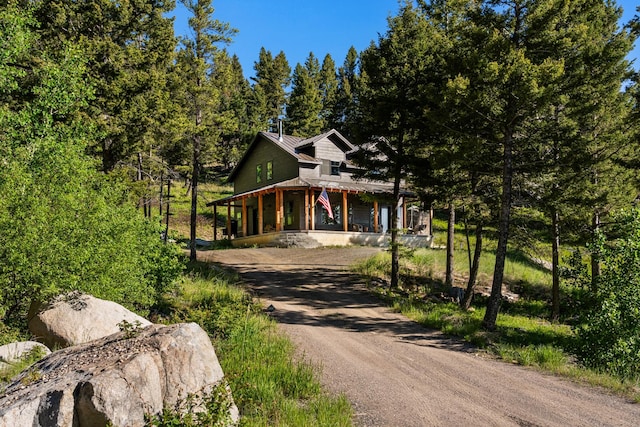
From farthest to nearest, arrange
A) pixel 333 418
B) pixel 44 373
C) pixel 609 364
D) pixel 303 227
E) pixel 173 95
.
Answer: pixel 303 227 → pixel 173 95 → pixel 609 364 → pixel 333 418 → pixel 44 373

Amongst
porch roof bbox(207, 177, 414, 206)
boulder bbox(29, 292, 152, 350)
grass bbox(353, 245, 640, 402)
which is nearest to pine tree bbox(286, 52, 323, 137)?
porch roof bbox(207, 177, 414, 206)

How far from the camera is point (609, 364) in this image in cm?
986

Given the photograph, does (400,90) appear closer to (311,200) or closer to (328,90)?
(311,200)

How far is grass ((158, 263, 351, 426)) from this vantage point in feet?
20.4

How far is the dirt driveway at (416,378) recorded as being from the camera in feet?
22.4

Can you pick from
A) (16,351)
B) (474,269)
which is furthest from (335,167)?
(16,351)

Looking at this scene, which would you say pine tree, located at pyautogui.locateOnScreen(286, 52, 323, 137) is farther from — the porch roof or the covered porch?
the porch roof

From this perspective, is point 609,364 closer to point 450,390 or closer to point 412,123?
point 450,390

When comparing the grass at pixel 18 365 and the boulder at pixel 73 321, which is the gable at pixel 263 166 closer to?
the boulder at pixel 73 321

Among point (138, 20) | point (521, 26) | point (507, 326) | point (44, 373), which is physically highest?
point (138, 20)

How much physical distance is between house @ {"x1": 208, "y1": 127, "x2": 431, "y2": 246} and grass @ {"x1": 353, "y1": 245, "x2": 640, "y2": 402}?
7350mm

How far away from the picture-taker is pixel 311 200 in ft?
102

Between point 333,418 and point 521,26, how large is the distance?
468 inches

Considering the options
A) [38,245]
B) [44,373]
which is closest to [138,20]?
[38,245]
